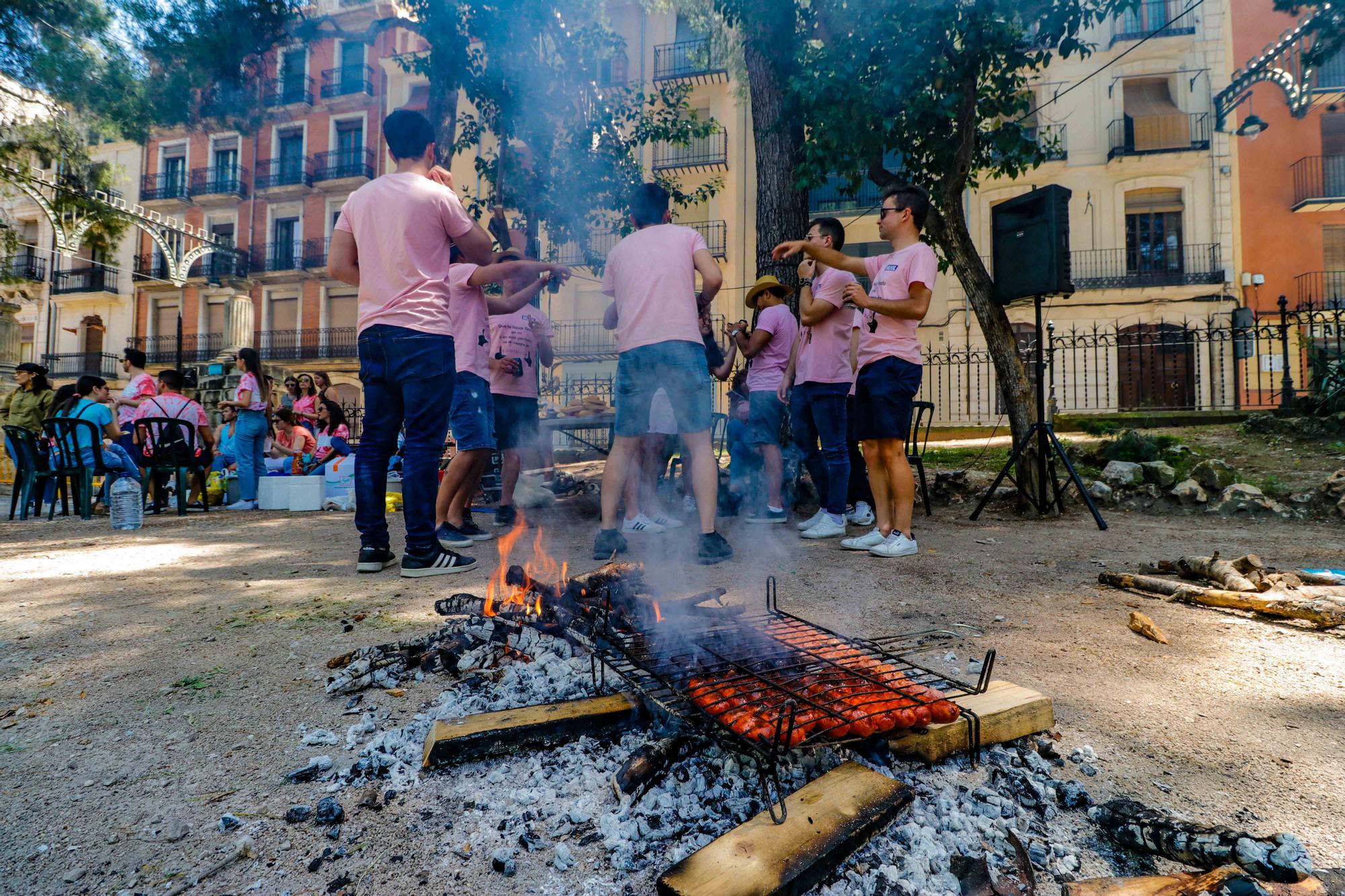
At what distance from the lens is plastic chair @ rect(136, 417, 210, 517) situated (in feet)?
24.4

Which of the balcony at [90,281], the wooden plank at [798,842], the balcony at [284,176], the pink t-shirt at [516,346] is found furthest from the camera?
the balcony at [90,281]

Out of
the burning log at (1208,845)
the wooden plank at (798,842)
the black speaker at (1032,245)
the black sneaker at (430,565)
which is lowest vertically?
the burning log at (1208,845)

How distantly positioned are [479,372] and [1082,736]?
3.74 metres

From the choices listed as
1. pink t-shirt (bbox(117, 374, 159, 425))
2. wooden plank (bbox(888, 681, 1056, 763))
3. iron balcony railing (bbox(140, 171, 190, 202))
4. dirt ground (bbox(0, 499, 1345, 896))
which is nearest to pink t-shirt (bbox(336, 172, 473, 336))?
dirt ground (bbox(0, 499, 1345, 896))

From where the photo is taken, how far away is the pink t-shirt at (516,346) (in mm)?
5156

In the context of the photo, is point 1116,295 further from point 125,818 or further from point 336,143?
point 336,143

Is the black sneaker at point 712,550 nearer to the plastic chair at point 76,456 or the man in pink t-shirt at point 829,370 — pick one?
the man in pink t-shirt at point 829,370

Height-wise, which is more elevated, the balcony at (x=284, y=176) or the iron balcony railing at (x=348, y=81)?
the iron balcony railing at (x=348, y=81)

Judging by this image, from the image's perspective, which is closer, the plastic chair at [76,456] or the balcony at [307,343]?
the plastic chair at [76,456]

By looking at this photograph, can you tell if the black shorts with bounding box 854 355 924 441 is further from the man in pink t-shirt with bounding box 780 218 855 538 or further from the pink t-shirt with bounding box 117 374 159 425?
the pink t-shirt with bounding box 117 374 159 425

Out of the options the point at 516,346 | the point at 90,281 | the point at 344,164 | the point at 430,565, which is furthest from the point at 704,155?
the point at 90,281

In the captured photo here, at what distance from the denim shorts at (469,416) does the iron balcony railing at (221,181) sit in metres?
32.1

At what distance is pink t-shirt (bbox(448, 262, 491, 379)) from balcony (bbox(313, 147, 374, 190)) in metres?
27.6

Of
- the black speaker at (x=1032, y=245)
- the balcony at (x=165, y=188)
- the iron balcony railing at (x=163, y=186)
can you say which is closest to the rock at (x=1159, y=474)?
the black speaker at (x=1032, y=245)
